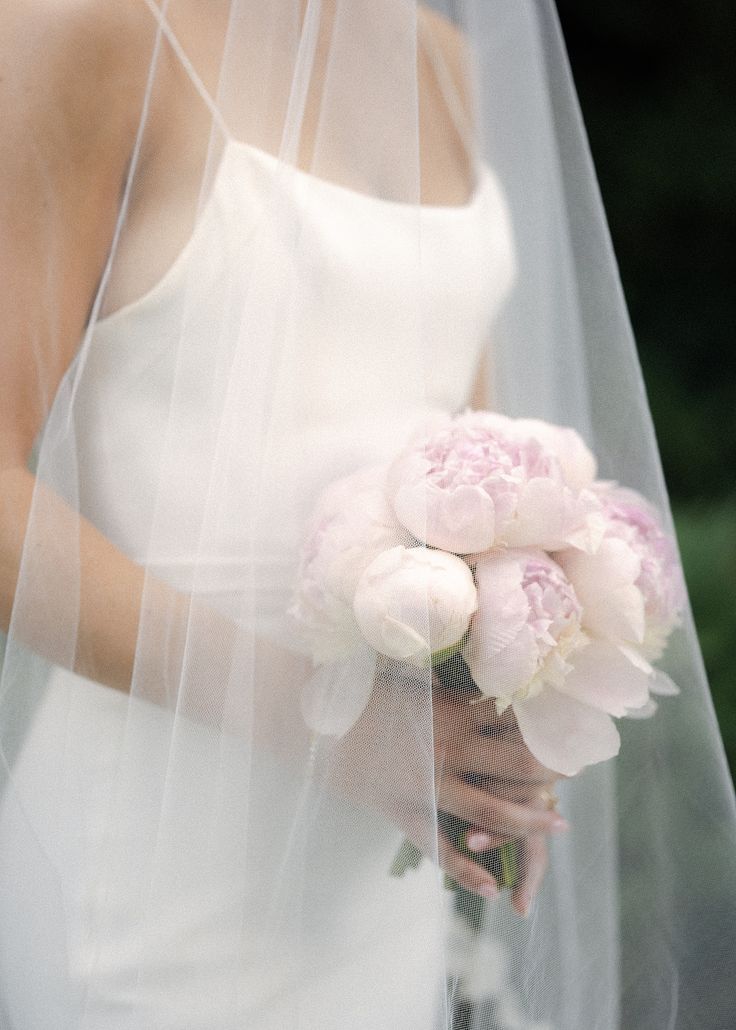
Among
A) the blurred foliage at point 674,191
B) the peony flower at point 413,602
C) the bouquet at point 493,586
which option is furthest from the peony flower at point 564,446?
the blurred foliage at point 674,191

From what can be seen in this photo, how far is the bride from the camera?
2.18ft

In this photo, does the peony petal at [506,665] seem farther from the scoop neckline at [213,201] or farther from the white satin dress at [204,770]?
the scoop neckline at [213,201]

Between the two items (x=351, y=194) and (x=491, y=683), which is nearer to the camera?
(x=491, y=683)

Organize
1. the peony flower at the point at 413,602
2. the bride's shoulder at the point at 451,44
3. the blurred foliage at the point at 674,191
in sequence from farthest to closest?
the blurred foliage at the point at 674,191, the bride's shoulder at the point at 451,44, the peony flower at the point at 413,602

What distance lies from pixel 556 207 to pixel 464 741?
417 mm

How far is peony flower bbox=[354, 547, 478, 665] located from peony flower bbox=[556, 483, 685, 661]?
3.4 inches

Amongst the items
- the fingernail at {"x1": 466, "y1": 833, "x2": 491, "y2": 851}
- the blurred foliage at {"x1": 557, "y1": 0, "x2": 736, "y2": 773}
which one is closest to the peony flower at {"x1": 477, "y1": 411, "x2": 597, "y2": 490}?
the fingernail at {"x1": 466, "y1": 833, "x2": 491, "y2": 851}

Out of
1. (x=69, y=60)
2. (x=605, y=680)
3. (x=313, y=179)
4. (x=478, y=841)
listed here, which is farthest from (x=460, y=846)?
(x=69, y=60)

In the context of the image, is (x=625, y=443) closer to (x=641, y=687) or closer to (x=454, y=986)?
(x=641, y=687)

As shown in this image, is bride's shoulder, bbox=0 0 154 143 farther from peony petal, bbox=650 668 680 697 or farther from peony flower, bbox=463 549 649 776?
peony petal, bbox=650 668 680 697

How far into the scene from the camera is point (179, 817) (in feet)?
2.18

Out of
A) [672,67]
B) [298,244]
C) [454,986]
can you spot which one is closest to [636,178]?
[672,67]

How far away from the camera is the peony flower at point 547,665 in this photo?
630mm

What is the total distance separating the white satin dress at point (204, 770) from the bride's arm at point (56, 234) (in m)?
0.04
